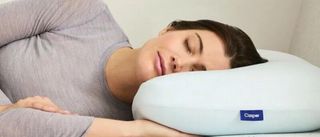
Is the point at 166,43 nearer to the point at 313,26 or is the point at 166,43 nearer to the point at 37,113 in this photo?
the point at 37,113

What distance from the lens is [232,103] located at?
0.92 meters

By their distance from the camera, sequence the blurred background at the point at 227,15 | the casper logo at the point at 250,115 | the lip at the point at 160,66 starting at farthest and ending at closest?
the blurred background at the point at 227,15
the lip at the point at 160,66
the casper logo at the point at 250,115

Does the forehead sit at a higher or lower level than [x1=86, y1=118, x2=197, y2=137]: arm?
higher

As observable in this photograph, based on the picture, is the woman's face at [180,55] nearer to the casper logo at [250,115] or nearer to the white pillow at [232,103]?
the white pillow at [232,103]

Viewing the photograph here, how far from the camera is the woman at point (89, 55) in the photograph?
1128 mm

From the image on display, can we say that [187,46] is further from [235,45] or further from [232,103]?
[232,103]

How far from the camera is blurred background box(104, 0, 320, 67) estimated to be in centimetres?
167

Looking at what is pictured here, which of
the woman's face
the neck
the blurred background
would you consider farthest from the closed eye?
the blurred background

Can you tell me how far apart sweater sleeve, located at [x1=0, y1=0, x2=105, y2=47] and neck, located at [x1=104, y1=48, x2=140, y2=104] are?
0.17m

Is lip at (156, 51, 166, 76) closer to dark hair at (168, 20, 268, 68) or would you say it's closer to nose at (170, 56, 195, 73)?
nose at (170, 56, 195, 73)

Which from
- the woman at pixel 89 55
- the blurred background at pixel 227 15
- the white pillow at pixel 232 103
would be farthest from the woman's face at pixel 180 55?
the blurred background at pixel 227 15

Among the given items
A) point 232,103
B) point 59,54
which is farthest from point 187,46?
point 59,54

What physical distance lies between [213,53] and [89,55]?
382mm

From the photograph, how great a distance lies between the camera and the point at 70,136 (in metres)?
0.89
